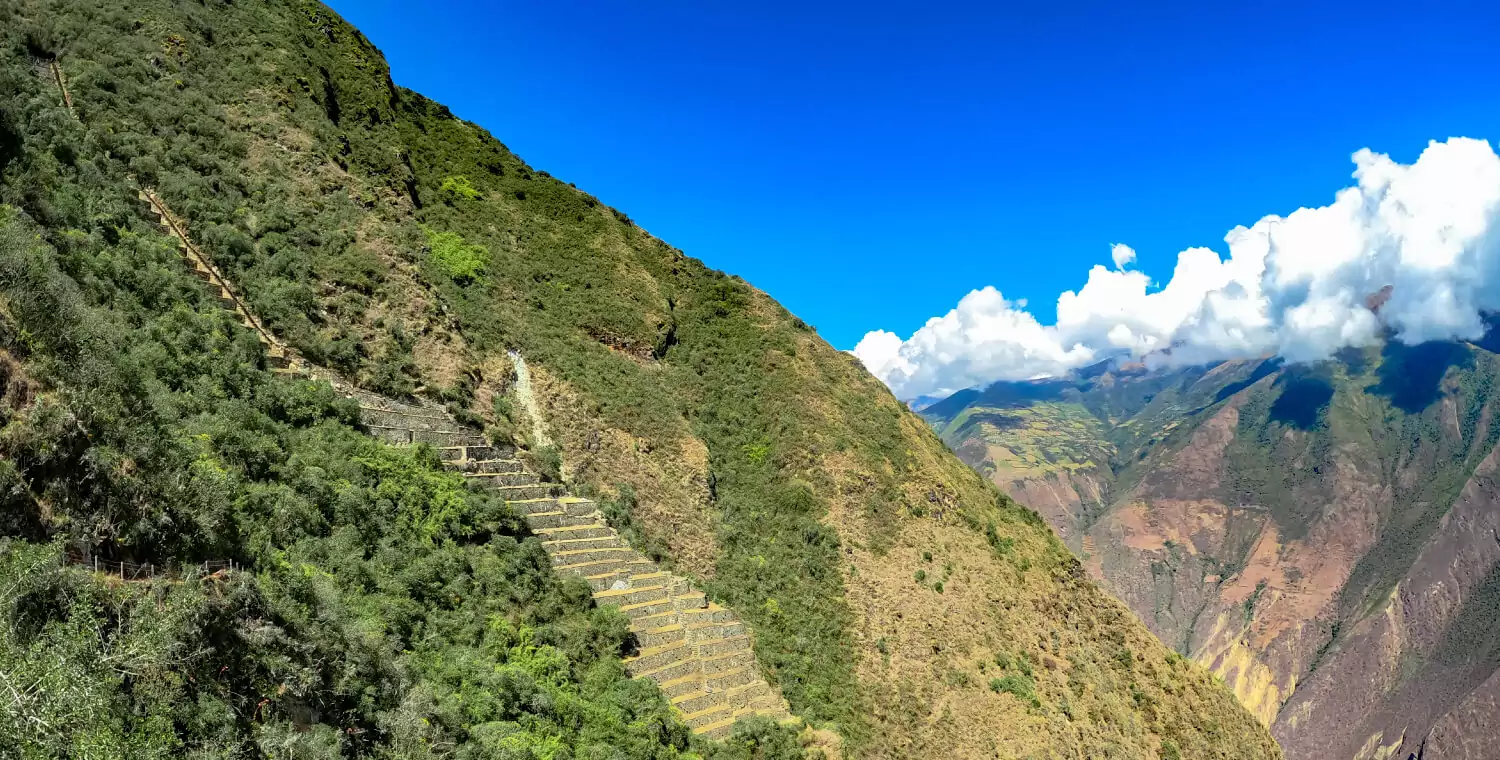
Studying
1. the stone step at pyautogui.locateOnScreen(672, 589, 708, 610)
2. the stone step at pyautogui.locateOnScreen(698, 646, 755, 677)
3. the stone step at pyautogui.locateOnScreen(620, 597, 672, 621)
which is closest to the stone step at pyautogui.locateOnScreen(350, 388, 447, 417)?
the stone step at pyautogui.locateOnScreen(620, 597, 672, 621)

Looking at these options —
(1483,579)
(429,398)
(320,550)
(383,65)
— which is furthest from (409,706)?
(1483,579)

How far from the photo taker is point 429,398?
19.7m

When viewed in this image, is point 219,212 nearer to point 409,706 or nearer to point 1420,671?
point 409,706

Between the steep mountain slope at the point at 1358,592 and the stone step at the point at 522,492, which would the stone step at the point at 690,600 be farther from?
the steep mountain slope at the point at 1358,592

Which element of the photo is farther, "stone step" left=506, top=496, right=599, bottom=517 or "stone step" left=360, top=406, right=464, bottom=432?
"stone step" left=506, top=496, right=599, bottom=517

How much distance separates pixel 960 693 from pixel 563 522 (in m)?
13.0

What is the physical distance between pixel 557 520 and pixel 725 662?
5.55 metres

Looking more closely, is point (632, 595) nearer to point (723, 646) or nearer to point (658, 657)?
point (658, 657)

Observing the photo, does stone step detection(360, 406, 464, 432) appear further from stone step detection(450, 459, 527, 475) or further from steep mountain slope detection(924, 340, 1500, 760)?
steep mountain slope detection(924, 340, 1500, 760)

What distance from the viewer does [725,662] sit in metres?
18.0

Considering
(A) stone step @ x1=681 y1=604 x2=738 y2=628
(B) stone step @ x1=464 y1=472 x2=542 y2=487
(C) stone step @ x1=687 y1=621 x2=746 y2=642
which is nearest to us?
(B) stone step @ x1=464 y1=472 x2=542 y2=487

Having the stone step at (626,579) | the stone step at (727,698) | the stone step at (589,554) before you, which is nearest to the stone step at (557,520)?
the stone step at (626,579)

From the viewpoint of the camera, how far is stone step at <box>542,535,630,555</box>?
17.4 m

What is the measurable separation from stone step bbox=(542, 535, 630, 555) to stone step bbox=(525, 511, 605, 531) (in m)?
0.47
